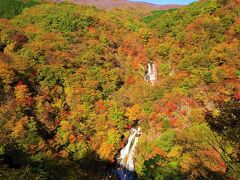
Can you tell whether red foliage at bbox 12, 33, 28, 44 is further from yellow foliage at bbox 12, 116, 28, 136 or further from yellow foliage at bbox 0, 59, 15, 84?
yellow foliage at bbox 12, 116, 28, 136

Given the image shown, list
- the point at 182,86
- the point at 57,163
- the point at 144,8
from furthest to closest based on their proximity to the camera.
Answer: the point at 144,8, the point at 182,86, the point at 57,163

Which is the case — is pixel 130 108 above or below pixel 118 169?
above

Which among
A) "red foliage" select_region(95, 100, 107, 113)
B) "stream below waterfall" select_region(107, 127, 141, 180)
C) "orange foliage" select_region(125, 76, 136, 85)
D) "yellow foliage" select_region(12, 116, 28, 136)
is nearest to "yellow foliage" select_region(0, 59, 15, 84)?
"yellow foliage" select_region(12, 116, 28, 136)

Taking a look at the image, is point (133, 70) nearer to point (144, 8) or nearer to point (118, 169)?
point (118, 169)

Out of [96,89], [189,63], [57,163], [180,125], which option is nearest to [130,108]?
[96,89]

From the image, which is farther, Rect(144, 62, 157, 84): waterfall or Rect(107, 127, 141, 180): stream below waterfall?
Rect(144, 62, 157, 84): waterfall

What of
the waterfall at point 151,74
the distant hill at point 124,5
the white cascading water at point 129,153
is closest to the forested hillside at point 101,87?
the white cascading water at point 129,153
